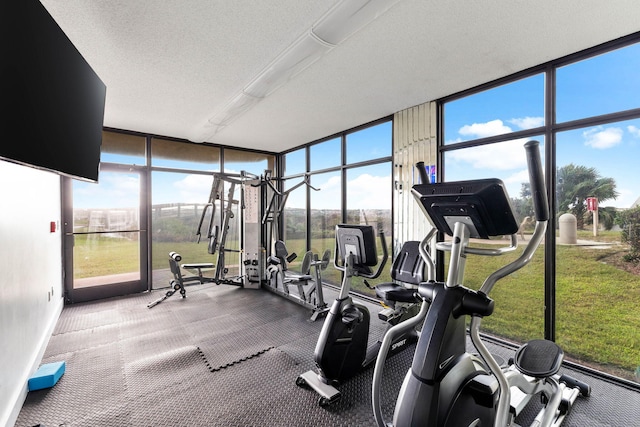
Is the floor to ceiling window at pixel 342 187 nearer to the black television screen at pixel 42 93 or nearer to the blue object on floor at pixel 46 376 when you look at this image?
the black television screen at pixel 42 93

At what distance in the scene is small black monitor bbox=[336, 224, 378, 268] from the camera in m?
2.29

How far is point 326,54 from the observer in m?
2.27

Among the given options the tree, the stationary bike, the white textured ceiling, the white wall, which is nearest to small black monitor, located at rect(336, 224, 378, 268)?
the stationary bike

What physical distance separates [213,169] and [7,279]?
3.88m

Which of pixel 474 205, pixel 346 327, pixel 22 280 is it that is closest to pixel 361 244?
pixel 346 327

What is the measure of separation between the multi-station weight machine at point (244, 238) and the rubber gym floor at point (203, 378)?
0.88 metres

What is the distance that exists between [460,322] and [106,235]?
206 inches

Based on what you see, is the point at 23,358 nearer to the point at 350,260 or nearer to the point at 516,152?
the point at 350,260

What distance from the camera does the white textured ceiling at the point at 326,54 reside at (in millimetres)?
1882

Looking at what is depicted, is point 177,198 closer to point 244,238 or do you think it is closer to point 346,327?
point 244,238

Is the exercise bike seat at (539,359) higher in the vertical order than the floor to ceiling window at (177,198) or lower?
lower

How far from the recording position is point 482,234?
55.8 inches

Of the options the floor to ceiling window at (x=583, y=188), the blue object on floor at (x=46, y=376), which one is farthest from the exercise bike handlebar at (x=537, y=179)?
the blue object on floor at (x=46, y=376)

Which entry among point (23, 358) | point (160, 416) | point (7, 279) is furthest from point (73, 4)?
point (160, 416)
